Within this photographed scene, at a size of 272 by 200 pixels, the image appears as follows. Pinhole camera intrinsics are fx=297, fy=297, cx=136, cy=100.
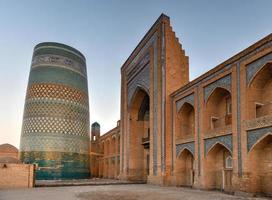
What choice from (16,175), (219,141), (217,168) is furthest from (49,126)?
(219,141)

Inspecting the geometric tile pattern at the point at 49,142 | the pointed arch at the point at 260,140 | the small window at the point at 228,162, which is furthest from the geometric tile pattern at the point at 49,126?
the pointed arch at the point at 260,140

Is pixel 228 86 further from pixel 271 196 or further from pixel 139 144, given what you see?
pixel 139 144

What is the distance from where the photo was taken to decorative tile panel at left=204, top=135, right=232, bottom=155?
427 inches

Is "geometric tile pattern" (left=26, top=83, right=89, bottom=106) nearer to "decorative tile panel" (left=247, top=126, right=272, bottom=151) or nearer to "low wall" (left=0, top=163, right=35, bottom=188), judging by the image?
"low wall" (left=0, top=163, right=35, bottom=188)

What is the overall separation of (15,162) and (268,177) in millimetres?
11537

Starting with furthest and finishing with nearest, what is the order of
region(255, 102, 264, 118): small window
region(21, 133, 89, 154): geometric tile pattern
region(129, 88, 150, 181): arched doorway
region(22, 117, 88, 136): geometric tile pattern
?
region(22, 117, 88, 136): geometric tile pattern → region(21, 133, 89, 154): geometric tile pattern → region(129, 88, 150, 181): arched doorway → region(255, 102, 264, 118): small window

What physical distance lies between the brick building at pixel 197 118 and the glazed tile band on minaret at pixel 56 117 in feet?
13.9

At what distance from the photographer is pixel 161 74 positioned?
16.1 metres

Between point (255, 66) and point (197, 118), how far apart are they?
384 centimetres

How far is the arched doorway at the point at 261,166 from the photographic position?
953 cm

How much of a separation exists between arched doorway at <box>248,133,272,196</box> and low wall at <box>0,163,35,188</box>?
32.9 feet

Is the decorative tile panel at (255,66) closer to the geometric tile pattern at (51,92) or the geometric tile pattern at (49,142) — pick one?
the geometric tile pattern at (49,142)

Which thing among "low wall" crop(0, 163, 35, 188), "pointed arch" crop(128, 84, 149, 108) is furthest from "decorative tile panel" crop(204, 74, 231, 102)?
"low wall" crop(0, 163, 35, 188)

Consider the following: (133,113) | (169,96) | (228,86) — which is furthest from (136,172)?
(228,86)
